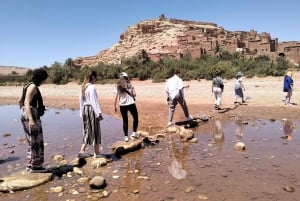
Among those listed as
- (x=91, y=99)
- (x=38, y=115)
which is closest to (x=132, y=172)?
(x=91, y=99)

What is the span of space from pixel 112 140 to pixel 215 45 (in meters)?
59.6

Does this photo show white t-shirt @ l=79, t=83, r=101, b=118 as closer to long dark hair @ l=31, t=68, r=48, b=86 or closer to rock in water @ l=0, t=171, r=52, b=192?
long dark hair @ l=31, t=68, r=48, b=86

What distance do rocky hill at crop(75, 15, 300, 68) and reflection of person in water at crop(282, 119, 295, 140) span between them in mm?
44265

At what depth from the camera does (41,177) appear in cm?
583

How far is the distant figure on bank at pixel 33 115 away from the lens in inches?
230

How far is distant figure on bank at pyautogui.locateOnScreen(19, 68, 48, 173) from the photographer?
5.85m

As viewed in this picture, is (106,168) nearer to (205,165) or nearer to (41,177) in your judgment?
(41,177)

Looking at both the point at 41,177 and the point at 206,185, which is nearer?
the point at 206,185

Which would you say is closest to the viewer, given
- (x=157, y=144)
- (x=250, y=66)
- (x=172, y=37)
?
(x=157, y=144)

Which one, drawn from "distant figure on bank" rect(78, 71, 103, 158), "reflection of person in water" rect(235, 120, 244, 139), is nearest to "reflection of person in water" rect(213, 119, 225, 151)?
"reflection of person in water" rect(235, 120, 244, 139)

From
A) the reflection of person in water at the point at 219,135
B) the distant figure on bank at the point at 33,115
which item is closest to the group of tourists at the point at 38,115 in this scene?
the distant figure on bank at the point at 33,115

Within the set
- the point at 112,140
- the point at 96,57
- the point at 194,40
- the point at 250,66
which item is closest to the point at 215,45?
the point at 194,40

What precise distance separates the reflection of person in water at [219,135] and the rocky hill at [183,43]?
148 ft

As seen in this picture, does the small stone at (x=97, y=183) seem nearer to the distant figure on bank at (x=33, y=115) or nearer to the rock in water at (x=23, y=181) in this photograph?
the rock in water at (x=23, y=181)
